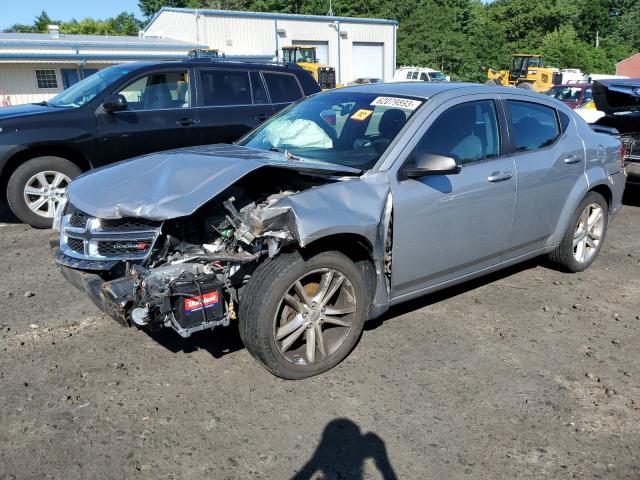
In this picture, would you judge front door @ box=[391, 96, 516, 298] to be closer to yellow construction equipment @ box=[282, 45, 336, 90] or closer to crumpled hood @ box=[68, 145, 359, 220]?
crumpled hood @ box=[68, 145, 359, 220]

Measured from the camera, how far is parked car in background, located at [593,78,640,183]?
7723 millimetres

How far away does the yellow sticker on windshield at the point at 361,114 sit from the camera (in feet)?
14.1

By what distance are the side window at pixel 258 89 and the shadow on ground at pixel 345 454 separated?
19.4 ft

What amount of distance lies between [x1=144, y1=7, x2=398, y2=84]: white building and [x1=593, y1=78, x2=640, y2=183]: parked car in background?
3060 cm

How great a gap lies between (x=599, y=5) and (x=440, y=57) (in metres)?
34.4

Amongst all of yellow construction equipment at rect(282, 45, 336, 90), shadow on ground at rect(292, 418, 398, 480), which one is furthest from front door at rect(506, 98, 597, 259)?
yellow construction equipment at rect(282, 45, 336, 90)

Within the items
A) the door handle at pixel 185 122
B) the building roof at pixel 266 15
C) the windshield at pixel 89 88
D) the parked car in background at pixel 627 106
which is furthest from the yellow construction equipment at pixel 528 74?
the windshield at pixel 89 88

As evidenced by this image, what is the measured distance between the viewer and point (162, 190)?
3.46 metres

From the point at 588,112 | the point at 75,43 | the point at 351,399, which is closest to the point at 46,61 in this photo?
the point at 75,43

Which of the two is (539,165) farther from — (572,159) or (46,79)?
(46,79)

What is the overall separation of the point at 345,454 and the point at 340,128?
238 centimetres

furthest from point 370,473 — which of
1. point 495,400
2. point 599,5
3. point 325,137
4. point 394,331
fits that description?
point 599,5

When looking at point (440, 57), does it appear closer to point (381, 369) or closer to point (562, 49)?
point (562, 49)

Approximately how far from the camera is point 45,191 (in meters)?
7.00
